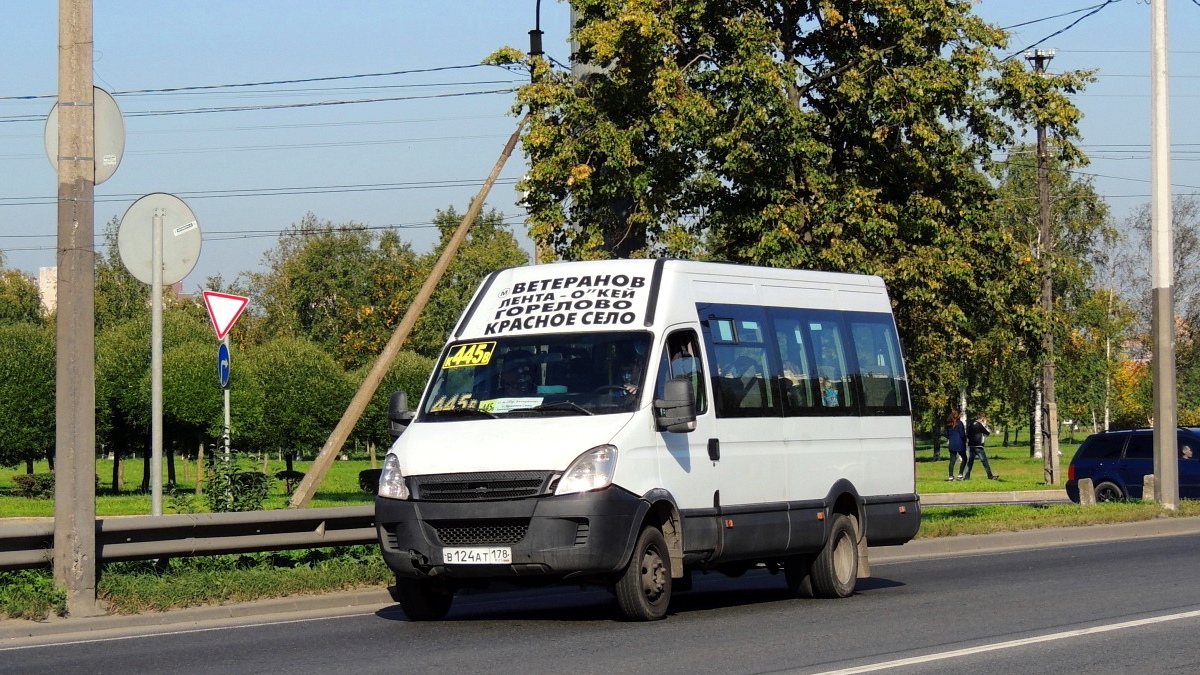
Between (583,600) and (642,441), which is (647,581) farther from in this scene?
(583,600)

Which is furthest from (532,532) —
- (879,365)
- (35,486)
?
(35,486)

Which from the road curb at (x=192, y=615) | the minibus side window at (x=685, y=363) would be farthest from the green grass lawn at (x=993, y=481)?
the minibus side window at (x=685, y=363)

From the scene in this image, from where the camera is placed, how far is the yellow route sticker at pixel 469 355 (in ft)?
40.3

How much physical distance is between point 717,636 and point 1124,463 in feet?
67.6

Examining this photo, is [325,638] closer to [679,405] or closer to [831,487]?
[679,405]

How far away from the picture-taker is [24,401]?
176 ft

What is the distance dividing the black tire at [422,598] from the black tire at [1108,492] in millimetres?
20026

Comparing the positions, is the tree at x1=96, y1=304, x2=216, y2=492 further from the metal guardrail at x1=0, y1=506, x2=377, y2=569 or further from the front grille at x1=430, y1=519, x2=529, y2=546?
the front grille at x1=430, y1=519, x2=529, y2=546

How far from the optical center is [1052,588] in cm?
1414

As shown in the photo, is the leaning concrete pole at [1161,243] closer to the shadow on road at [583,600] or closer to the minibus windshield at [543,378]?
the shadow on road at [583,600]

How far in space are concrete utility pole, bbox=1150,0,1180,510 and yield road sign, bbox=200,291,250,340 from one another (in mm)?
16254

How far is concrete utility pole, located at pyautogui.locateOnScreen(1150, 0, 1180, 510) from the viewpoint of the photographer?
85.0 ft

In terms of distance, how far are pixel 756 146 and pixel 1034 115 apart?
152 inches

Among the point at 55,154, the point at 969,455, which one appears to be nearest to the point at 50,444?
the point at 969,455
